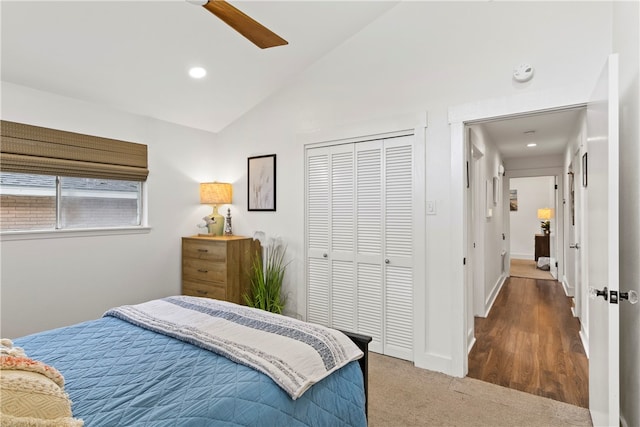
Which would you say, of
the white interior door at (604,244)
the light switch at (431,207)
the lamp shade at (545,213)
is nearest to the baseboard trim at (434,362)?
the white interior door at (604,244)

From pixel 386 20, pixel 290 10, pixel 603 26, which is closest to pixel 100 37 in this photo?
pixel 290 10

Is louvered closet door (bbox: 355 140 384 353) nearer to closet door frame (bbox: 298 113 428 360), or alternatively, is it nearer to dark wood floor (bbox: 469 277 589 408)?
closet door frame (bbox: 298 113 428 360)

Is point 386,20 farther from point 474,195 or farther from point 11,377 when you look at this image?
point 11,377

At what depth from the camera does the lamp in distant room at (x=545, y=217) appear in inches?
326

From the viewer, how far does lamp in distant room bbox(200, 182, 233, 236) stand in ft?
13.1

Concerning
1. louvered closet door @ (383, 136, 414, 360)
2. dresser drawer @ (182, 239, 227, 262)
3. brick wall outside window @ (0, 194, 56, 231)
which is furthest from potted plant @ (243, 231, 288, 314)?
brick wall outside window @ (0, 194, 56, 231)

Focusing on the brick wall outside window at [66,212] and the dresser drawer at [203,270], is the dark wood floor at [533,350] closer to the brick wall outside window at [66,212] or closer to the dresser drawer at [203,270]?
the dresser drawer at [203,270]

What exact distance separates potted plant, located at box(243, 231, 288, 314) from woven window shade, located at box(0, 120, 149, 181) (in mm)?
1459

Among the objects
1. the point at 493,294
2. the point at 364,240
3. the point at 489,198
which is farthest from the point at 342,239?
the point at 493,294

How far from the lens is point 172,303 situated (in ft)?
7.06

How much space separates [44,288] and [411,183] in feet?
10.4

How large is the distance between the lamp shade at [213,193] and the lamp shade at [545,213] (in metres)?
7.96

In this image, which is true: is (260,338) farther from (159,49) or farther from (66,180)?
(66,180)

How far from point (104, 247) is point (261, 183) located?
1.64 metres
